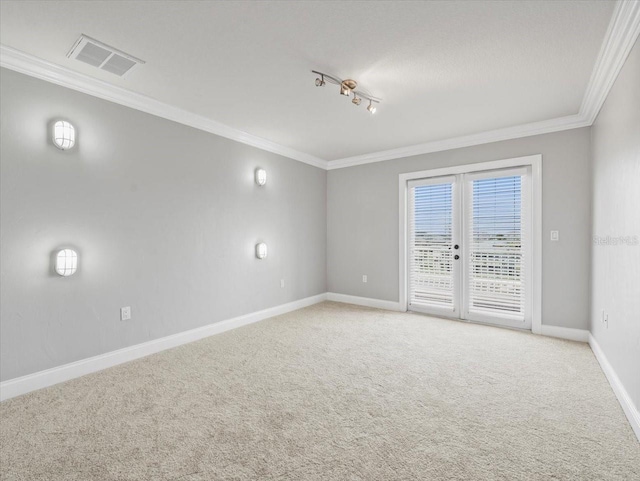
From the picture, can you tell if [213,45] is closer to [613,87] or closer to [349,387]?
[349,387]

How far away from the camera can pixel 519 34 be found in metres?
2.16

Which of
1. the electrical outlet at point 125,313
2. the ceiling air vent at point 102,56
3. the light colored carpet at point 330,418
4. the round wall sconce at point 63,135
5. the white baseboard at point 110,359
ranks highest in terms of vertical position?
the ceiling air vent at point 102,56

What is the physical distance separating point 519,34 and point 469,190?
250 centimetres

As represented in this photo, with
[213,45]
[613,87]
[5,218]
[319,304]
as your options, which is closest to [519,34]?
[613,87]

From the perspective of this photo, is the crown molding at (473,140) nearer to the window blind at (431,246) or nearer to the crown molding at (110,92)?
the window blind at (431,246)

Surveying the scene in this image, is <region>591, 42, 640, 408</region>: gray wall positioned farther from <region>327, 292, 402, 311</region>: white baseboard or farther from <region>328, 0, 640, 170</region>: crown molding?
<region>327, 292, 402, 311</region>: white baseboard

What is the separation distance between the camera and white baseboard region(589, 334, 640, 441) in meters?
1.98

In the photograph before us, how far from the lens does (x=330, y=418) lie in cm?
213

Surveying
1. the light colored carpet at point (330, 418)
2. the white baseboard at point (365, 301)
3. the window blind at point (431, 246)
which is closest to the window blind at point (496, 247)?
the window blind at point (431, 246)

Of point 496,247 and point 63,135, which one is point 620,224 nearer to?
point 496,247

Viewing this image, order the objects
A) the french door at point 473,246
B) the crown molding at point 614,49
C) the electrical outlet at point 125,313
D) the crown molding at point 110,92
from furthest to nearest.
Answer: the french door at point 473,246 → the electrical outlet at point 125,313 → the crown molding at point 110,92 → the crown molding at point 614,49

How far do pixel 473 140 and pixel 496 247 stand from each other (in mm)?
1473

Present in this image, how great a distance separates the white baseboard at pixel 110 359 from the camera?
246 centimetres

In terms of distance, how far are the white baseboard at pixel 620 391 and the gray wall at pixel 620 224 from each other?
54 mm
